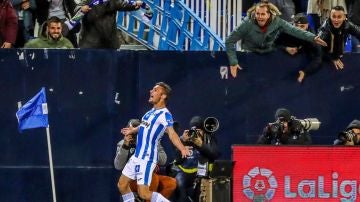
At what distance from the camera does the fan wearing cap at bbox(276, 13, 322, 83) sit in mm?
19109

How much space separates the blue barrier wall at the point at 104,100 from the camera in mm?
19172

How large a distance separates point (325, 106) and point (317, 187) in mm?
2034

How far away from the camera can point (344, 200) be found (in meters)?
17.8

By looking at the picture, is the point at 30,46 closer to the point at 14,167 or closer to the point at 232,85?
the point at 14,167

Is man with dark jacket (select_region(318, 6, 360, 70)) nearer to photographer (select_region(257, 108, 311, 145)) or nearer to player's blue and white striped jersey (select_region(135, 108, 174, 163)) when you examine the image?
photographer (select_region(257, 108, 311, 145))

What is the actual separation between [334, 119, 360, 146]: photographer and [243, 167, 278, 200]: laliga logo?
4.03 ft

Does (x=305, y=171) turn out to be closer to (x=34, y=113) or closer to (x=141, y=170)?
(x=141, y=170)

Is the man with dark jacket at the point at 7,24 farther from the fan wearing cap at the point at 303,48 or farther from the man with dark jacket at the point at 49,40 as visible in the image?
the fan wearing cap at the point at 303,48

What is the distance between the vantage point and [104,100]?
19234 mm

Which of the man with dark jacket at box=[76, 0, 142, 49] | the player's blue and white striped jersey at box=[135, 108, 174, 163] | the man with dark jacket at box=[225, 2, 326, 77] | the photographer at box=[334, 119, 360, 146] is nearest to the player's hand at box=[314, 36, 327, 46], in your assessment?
the man with dark jacket at box=[225, 2, 326, 77]

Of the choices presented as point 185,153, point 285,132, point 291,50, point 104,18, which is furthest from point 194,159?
point 104,18

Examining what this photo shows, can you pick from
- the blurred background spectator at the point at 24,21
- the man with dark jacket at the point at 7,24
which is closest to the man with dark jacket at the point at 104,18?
the blurred background spectator at the point at 24,21

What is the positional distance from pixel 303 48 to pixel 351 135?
1664mm

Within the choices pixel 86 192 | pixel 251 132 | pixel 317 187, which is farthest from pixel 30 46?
pixel 317 187
